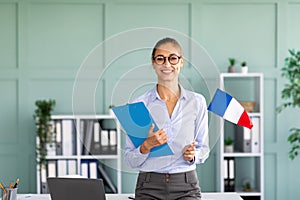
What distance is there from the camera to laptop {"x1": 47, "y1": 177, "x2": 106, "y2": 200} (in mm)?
2301

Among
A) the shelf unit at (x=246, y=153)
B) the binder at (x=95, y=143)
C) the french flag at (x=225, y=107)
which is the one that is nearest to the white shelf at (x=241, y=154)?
the shelf unit at (x=246, y=153)

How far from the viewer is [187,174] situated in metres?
2.30

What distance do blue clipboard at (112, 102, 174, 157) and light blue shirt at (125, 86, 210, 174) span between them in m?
0.04

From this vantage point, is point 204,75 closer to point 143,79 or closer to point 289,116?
point 143,79

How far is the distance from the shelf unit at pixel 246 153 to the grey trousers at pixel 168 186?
2449 millimetres

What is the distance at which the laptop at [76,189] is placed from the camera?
2301mm

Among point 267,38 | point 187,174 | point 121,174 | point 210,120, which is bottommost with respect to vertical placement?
point 121,174

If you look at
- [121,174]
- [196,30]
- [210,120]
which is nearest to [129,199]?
[210,120]

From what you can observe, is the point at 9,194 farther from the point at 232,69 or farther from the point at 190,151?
Answer: the point at 232,69

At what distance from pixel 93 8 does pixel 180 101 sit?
3172 millimetres

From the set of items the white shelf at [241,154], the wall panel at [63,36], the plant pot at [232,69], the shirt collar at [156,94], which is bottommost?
the white shelf at [241,154]

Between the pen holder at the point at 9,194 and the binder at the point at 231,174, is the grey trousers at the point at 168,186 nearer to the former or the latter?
the pen holder at the point at 9,194

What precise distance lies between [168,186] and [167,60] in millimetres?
568

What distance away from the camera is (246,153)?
4883 millimetres
